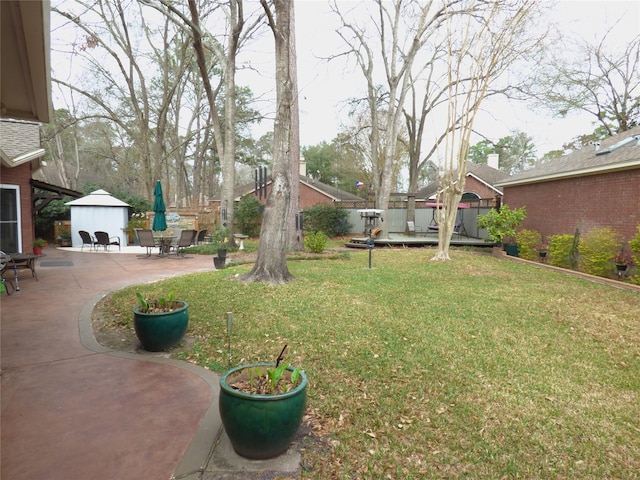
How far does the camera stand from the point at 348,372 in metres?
3.64

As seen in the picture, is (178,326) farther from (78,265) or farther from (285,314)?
(78,265)

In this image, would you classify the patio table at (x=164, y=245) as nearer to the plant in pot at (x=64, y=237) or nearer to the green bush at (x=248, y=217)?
the green bush at (x=248, y=217)

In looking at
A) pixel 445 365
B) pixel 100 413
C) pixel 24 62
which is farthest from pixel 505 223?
pixel 24 62

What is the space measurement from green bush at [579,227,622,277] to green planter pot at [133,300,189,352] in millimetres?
9064

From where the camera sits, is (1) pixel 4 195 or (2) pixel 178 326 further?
(1) pixel 4 195

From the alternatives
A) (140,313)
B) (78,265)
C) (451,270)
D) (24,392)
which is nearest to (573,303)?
(451,270)

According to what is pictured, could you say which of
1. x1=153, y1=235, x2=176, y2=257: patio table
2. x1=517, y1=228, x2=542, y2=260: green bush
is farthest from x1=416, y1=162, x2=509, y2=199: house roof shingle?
x1=153, y1=235, x2=176, y2=257: patio table

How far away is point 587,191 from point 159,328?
462 inches

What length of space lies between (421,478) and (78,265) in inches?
→ 426

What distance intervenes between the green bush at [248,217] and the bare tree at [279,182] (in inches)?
458

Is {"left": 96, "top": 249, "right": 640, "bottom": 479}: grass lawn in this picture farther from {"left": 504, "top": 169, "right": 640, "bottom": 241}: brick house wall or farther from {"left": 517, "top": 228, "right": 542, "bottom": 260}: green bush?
{"left": 517, "top": 228, "right": 542, "bottom": 260}: green bush

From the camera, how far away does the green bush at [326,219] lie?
62.6 ft

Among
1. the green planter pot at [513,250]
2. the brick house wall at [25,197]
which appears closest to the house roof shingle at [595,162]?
the green planter pot at [513,250]

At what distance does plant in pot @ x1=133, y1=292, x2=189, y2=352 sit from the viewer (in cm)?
398
